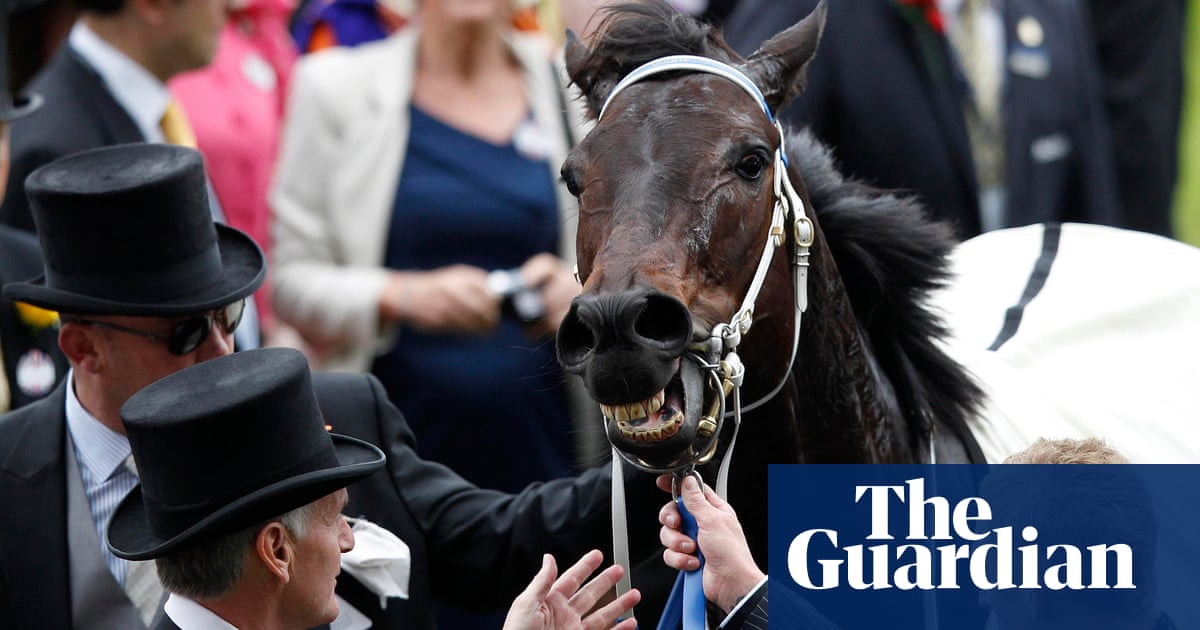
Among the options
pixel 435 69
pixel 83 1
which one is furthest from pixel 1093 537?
pixel 83 1

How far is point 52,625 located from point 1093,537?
2.25 meters

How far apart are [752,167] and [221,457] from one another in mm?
1204

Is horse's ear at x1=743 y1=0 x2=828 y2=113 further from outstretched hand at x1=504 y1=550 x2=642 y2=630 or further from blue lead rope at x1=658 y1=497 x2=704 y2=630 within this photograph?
outstretched hand at x1=504 y1=550 x2=642 y2=630

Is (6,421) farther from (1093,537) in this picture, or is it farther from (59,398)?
(1093,537)

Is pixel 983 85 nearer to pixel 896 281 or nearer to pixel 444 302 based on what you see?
pixel 444 302

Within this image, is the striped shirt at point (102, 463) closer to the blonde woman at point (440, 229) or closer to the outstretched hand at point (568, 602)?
the outstretched hand at point (568, 602)

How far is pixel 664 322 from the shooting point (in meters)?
3.21

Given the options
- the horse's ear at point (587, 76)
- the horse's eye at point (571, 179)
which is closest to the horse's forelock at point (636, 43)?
the horse's ear at point (587, 76)

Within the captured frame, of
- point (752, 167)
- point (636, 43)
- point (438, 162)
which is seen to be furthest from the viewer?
point (438, 162)

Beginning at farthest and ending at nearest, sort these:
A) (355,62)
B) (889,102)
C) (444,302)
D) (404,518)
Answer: (889,102) → (355,62) → (444,302) → (404,518)

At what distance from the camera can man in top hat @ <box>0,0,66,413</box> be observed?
518 cm

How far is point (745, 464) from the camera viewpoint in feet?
A: 12.2

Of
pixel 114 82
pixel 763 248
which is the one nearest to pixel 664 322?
pixel 763 248

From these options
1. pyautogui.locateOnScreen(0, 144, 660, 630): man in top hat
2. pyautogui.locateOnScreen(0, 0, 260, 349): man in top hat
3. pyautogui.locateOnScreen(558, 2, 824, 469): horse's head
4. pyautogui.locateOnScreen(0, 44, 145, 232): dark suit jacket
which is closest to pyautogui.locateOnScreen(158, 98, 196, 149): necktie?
pyautogui.locateOnScreen(0, 0, 260, 349): man in top hat
